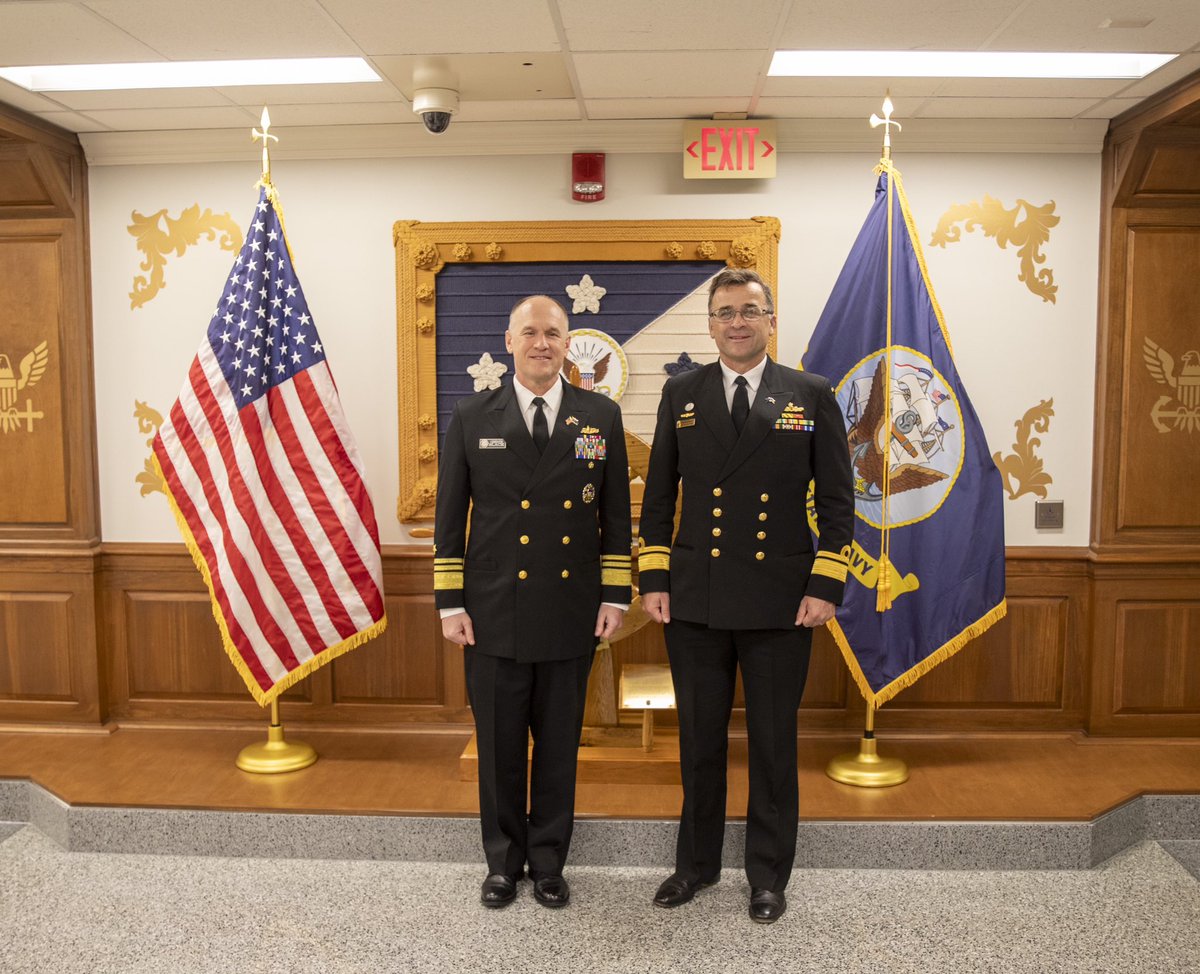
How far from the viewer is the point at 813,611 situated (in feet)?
8.52

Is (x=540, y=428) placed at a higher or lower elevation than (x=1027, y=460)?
higher

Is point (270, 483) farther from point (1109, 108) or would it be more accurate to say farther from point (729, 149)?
point (1109, 108)

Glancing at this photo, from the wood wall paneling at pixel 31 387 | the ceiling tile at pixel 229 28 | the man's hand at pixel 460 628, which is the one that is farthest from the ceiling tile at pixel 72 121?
the man's hand at pixel 460 628

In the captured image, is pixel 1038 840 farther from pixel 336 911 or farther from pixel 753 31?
pixel 753 31

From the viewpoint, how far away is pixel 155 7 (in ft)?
8.59

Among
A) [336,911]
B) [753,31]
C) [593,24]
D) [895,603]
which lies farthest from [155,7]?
[895,603]

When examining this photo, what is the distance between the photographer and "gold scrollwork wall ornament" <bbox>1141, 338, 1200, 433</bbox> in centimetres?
369

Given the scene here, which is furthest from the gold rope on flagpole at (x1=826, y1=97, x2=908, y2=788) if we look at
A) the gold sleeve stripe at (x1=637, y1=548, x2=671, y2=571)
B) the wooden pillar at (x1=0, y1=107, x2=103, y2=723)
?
the wooden pillar at (x1=0, y1=107, x2=103, y2=723)

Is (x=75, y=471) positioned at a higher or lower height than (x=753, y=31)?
lower

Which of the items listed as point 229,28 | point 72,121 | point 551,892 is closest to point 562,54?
point 229,28

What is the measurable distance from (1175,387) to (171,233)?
3.86 meters

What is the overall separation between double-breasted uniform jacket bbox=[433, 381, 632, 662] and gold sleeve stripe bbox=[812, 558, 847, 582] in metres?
0.51

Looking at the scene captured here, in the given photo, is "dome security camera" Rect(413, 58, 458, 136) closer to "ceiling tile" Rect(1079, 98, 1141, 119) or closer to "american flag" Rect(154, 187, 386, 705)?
"american flag" Rect(154, 187, 386, 705)

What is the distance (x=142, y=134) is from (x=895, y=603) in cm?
325
